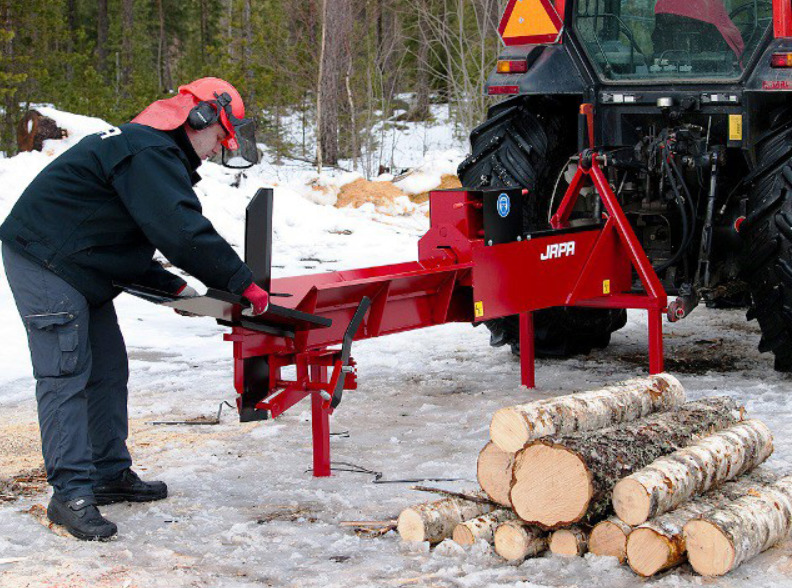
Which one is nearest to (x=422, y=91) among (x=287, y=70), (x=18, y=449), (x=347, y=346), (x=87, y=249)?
(x=287, y=70)

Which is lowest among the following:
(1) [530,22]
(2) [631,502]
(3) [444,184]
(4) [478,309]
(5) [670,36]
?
(3) [444,184]

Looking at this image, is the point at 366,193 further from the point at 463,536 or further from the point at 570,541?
the point at 570,541

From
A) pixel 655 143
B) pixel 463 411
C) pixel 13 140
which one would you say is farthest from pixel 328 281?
pixel 13 140

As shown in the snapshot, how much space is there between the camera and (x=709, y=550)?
146 inches

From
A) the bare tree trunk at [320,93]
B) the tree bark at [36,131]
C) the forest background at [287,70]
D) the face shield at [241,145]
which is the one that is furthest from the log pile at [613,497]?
the bare tree trunk at [320,93]

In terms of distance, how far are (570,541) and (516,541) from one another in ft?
0.65

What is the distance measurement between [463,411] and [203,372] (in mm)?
2047

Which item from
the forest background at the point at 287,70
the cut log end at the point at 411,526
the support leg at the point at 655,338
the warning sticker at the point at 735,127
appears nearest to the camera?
the cut log end at the point at 411,526

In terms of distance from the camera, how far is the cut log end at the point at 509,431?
4.22 m

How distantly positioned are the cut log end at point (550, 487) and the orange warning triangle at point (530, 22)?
12.0 ft

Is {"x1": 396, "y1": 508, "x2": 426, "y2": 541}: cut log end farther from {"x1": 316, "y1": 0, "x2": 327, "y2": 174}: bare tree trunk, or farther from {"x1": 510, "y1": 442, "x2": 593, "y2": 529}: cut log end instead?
{"x1": 316, "y1": 0, "x2": 327, "y2": 174}: bare tree trunk

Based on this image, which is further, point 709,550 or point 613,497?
point 613,497

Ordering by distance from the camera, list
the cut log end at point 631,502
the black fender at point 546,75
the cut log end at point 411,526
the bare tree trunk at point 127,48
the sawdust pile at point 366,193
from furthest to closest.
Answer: the bare tree trunk at point 127,48
the sawdust pile at point 366,193
the black fender at point 546,75
the cut log end at point 411,526
the cut log end at point 631,502

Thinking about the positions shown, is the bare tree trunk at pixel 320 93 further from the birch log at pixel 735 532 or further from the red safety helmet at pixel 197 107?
the birch log at pixel 735 532
